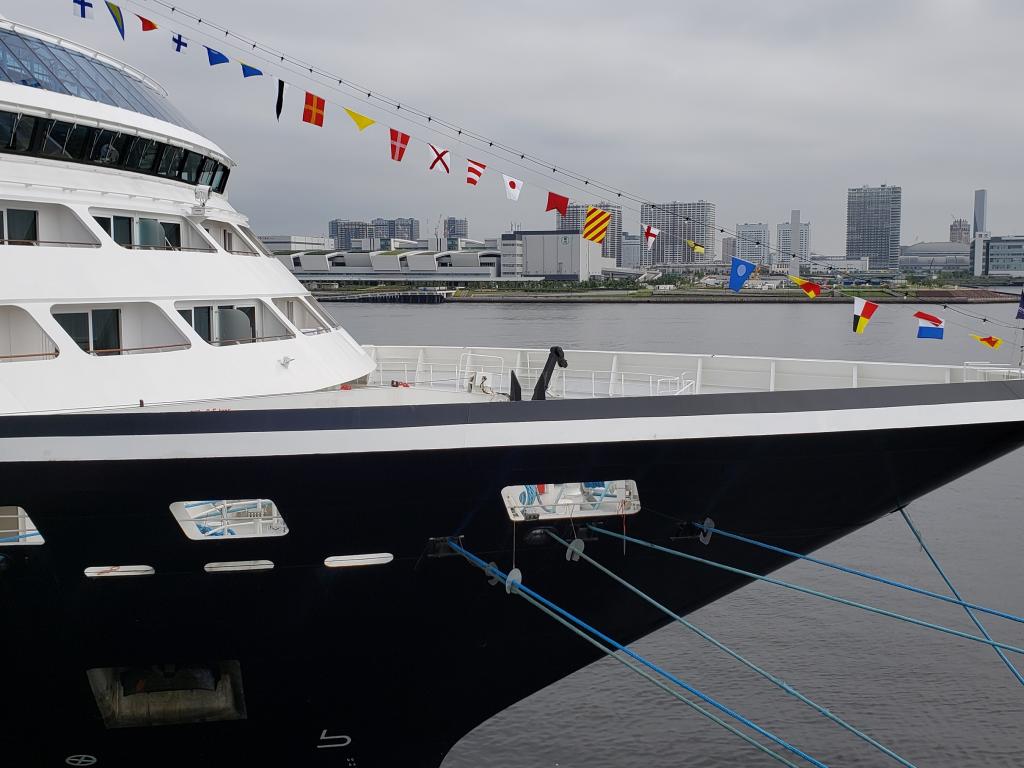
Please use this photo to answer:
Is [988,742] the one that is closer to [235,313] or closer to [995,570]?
[995,570]

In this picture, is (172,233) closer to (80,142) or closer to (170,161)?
(170,161)

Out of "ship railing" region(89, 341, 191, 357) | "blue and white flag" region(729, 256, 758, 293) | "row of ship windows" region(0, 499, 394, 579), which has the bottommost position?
"row of ship windows" region(0, 499, 394, 579)

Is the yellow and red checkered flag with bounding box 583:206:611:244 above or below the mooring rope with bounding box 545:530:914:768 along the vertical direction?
above

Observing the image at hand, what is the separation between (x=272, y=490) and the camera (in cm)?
710

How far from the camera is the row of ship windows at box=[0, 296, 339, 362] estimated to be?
26.8 ft

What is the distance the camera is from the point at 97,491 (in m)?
6.94

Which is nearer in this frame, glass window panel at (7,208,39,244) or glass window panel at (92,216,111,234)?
glass window panel at (7,208,39,244)

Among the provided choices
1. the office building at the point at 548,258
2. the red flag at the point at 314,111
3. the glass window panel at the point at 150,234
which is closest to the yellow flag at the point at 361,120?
the red flag at the point at 314,111

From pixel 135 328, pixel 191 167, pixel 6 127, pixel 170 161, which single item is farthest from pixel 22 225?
pixel 191 167

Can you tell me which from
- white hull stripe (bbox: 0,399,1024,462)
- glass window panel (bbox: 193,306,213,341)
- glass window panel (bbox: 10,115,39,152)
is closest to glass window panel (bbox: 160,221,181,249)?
glass window panel (bbox: 193,306,213,341)

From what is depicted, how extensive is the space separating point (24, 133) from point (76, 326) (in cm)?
199

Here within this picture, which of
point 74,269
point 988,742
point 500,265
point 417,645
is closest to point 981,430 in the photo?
point 417,645

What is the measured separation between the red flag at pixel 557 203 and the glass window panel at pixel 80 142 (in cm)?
717

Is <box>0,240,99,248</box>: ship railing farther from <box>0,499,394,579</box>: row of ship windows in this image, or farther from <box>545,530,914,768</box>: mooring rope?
<box>545,530,914,768</box>: mooring rope
